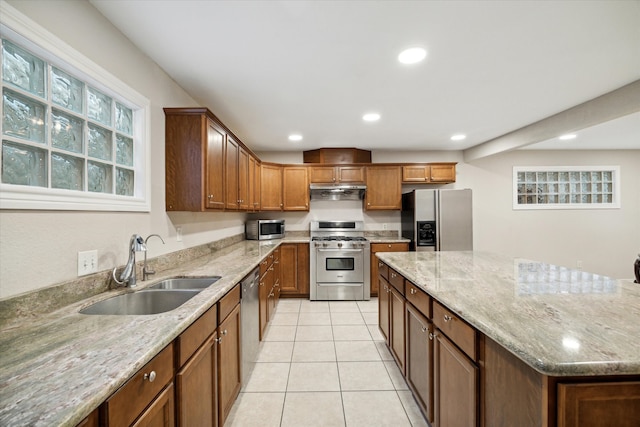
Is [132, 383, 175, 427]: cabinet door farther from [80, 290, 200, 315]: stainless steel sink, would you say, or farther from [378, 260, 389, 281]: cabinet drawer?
[378, 260, 389, 281]: cabinet drawer

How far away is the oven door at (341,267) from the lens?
397 cm

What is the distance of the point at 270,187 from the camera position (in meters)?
4.27

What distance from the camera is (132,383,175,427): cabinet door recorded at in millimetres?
829

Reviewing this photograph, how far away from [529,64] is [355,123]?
68.0 inches

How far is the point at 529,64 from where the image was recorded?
198 centimetres

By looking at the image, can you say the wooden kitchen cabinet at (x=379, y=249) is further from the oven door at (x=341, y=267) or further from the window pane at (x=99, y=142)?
the window pane at (x=99, y=142)

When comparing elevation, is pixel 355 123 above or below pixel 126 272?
above

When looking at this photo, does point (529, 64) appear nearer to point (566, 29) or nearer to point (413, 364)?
point (566, 29)

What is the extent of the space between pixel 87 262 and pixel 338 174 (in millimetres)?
3472

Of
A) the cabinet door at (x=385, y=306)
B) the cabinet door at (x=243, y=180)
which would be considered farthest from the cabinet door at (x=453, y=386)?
the cabinet door at (x=243, y=180)

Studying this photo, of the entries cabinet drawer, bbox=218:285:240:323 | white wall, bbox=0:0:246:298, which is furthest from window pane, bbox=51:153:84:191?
cabinet drawer, bbox=218:285:240:323

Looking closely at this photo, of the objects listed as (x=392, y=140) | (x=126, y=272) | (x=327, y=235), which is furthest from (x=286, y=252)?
(x=126, y=272)

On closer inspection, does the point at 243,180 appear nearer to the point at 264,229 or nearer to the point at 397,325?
the point at 264,229

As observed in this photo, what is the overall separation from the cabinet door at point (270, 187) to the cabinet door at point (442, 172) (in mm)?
2580
